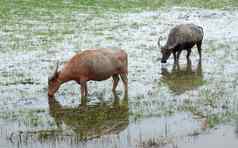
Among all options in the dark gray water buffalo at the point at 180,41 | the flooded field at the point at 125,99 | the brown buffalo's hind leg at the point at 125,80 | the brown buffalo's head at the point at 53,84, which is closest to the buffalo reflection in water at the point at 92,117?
the flooded field at the point at 125,99

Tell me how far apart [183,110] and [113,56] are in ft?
9.01

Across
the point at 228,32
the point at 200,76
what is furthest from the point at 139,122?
the point at 228,32

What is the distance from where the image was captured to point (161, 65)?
1966cm

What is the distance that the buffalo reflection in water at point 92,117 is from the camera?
1231 centimetres

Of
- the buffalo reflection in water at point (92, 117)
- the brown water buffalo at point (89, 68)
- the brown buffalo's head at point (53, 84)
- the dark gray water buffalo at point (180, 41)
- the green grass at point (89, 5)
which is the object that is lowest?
the buffalo reflection in water at point (92, 117)

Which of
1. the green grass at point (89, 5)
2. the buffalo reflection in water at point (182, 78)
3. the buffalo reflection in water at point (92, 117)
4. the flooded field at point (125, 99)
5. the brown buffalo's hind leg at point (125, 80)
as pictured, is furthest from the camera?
the green grass at point (89, 5)

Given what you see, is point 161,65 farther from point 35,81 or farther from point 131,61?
point 35,81

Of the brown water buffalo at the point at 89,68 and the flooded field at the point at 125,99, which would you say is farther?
the brown water buffalo at the point at 89,68

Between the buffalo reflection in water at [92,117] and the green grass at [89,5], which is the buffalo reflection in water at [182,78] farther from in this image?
the green grass at [89,5]

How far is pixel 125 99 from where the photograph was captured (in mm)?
14914

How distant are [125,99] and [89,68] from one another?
129 centimetres

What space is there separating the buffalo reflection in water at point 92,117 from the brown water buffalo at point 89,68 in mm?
539

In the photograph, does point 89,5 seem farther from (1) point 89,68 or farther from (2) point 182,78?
(1) point 89,68

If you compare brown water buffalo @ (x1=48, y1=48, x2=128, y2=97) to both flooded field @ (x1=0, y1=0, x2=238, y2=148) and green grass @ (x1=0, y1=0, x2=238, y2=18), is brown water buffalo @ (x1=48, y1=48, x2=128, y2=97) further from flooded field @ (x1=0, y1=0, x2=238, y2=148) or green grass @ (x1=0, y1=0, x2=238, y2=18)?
green grass @ (x1=0, y1=0, x2=238, y2=18)
